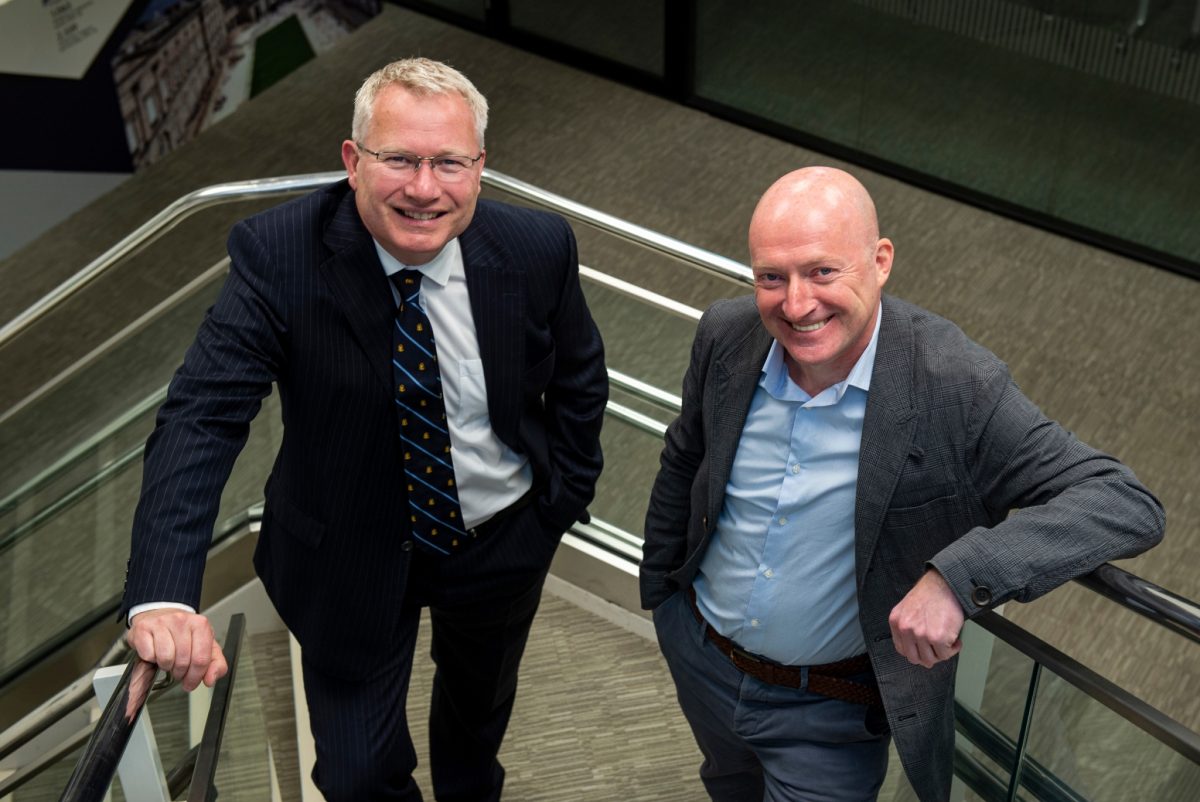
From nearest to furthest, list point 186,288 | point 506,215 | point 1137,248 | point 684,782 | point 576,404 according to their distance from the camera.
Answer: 1. point 506,215
2. point 576,404
3. point 684,782
4. point 186,288
5. point 1137,248

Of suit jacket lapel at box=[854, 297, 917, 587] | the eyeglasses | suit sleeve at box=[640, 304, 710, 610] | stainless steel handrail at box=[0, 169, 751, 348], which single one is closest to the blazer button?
suit jacket lapel at box=[854, 297, 917, 587]

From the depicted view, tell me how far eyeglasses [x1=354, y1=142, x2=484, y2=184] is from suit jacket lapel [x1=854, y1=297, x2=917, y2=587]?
0.77 metres

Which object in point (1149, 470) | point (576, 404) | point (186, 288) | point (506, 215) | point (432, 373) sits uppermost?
point (506, 215)

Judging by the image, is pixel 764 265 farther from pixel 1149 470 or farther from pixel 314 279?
pixel 1149 470

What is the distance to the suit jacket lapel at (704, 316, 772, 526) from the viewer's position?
8.39 ft

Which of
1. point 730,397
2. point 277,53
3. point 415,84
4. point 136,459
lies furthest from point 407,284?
point 277,53

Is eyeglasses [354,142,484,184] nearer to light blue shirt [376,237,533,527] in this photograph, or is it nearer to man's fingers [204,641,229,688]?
light blue shirt [376,237,533,527]

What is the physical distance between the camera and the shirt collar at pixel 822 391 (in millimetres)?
2441

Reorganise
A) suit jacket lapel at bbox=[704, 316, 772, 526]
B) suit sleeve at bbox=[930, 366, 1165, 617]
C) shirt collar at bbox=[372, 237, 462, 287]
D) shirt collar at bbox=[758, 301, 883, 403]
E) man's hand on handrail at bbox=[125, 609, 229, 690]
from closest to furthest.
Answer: suit sleeve at bbox=[930, 366, 1165, 617], man's hand on handrail at bbox=[125, 609, 229, 690], shirt collar at bbox=[758, 301, 883, 403], suit jacket lapel at bbox=[704, 316, 772, 526], shirt collar at bbox=[372, 237, 462, 287]

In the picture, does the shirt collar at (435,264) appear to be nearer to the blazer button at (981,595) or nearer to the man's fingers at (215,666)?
the man's fingers at (215,666)

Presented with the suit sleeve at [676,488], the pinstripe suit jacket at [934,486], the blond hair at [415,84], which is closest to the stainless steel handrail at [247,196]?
the suit sleeve at [676,488]

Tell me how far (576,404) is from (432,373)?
39cm

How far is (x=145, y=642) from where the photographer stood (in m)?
2.34

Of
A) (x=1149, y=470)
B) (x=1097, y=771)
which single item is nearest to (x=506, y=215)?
(x=1097, y=771)
